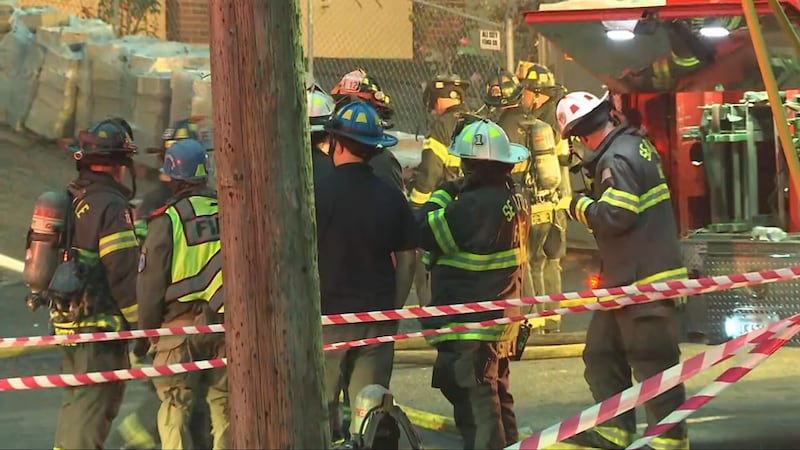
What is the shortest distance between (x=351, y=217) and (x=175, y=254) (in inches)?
30.2

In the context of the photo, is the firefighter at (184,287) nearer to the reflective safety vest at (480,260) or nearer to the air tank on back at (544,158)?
the reflective safety vest at (480,260)

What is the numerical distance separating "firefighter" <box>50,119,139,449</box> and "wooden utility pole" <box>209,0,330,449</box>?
2.26 metres

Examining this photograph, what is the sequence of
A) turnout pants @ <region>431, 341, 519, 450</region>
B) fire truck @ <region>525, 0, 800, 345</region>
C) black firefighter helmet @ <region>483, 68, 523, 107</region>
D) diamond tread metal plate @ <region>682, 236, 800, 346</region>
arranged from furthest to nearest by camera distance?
1. black firefighter helmet @ <region>483, 68, 523, 107</region>
2. diamond tread metal plate @ <region>682, 236, 800, 346</region>
3. fire truck @ <region>525, 0, 800, 345</region>
4. turnout pants @ <region>431, 341, 519, 450</region>

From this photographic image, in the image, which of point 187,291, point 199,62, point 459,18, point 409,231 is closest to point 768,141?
point 409,231

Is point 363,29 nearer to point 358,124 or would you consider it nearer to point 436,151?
point 436,151

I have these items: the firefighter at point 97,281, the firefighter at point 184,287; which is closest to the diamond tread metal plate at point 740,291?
the firefighter at point 184,287

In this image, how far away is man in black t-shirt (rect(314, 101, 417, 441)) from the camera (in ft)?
17.2

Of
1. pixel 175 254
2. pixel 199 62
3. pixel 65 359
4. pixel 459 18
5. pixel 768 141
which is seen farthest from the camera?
pixel 199 62

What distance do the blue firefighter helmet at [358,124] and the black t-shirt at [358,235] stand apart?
0.13 m

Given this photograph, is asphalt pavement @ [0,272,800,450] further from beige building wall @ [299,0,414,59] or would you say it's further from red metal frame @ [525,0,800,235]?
beige building wall @ [299,0,414,59]

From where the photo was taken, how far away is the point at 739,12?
21.2 feet

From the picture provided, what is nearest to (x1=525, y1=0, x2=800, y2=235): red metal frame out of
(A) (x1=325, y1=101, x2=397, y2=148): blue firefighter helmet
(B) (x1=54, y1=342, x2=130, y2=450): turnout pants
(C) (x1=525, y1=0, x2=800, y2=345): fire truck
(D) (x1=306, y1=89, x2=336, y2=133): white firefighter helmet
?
(C) (x1=525, y1=0, x2=800, y2=345): fire truck

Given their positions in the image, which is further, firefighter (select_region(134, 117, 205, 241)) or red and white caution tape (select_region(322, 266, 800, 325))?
firefighter (select_region(134, 117, 205, 241))

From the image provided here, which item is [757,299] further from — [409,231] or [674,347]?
[409,231]
